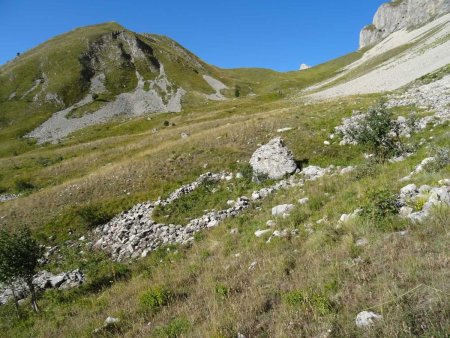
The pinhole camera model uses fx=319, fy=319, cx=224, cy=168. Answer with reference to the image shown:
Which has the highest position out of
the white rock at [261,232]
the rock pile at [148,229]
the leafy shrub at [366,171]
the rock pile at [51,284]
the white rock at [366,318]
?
the leafy shrub at [366,171]

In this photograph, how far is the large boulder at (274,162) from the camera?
22298mm

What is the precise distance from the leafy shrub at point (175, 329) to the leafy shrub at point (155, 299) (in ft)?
4.68

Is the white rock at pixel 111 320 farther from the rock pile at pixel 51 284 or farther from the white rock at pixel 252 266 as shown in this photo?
the rock pile at pixel 51 284

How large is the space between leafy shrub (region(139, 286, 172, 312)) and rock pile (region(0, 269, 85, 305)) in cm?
787

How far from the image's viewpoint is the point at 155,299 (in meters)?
9.15

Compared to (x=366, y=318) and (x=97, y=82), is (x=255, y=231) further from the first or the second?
(x=97, y=82)

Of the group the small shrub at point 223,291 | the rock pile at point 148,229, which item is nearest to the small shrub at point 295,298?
the small shrub at point 223,291

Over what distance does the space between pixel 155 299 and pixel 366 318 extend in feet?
19.2

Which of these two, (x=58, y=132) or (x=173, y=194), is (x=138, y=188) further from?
(x=58, y=132)

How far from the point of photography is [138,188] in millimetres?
27141

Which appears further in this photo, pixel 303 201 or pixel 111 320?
pixel 303 201

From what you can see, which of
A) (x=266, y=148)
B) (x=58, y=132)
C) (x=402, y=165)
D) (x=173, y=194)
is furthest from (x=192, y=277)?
(x=58, y=132)

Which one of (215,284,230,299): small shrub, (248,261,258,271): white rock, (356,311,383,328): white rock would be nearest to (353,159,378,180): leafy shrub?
(248,261,258,271): white rock

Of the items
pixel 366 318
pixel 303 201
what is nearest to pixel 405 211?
pixel 366 318
